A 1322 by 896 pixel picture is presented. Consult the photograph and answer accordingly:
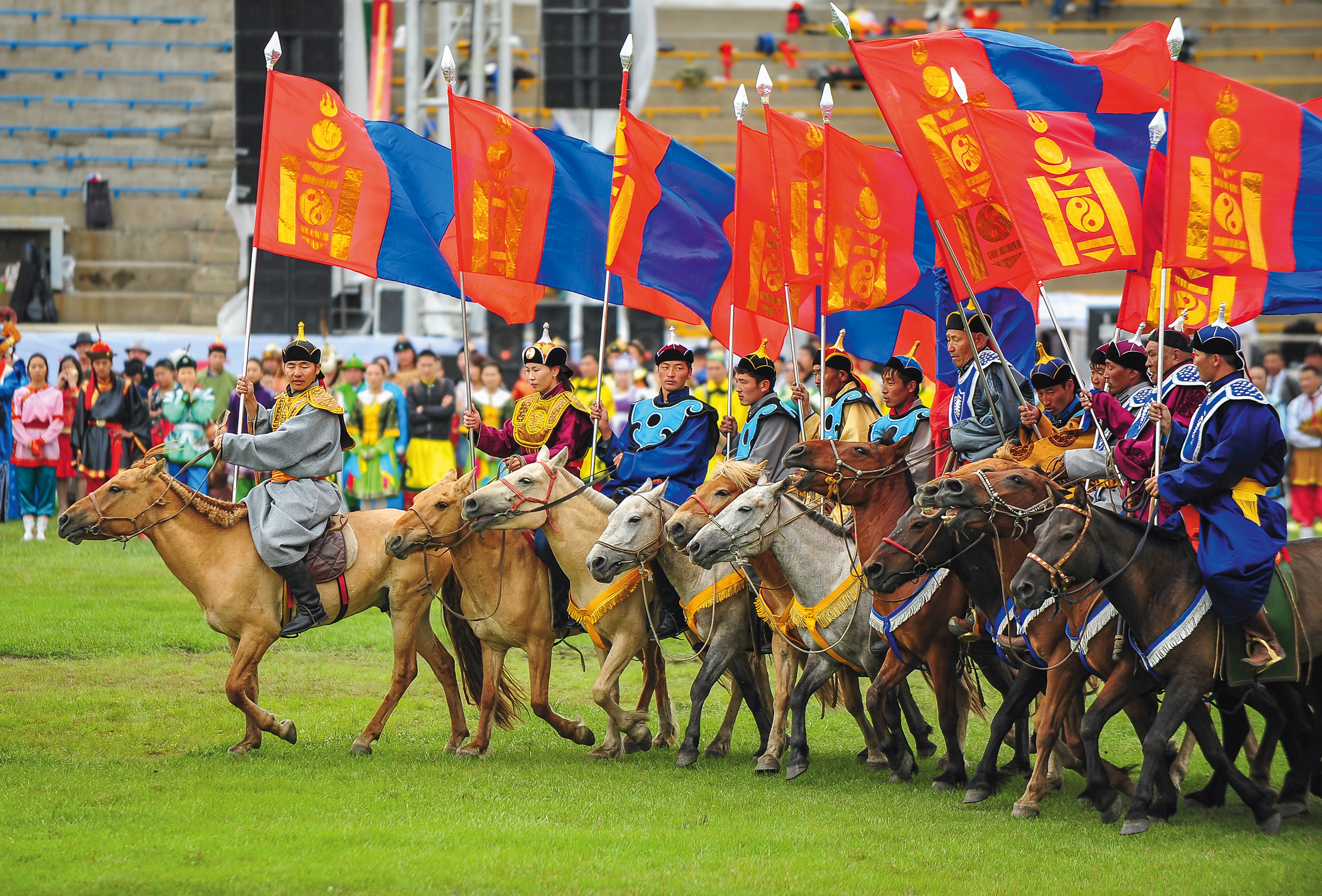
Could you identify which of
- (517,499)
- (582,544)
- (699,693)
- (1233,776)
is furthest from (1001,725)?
(517,499)

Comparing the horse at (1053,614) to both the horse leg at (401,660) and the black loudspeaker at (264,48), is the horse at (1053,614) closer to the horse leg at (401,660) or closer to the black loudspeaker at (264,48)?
the horse leg at (401,660)

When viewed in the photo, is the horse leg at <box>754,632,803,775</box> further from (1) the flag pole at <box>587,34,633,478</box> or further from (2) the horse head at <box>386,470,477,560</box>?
(2) the horse head at <box>386,470,477,560</box>

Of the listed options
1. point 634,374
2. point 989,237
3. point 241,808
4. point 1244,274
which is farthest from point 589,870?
point 634,374

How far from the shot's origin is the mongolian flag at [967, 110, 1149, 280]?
9430 mm

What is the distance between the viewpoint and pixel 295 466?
33.0 feet

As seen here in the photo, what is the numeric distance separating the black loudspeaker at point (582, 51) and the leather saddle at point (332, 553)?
1535 cm

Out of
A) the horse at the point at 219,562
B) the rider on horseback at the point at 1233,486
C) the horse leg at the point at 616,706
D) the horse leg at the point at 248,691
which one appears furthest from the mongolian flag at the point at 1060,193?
the horse leg at the point at 248,691

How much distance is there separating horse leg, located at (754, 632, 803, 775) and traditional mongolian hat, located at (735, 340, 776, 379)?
191cm

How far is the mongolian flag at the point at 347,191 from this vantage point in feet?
35.3

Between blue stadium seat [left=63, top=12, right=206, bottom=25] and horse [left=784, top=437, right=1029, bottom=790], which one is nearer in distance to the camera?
horse [left=784, top=437, right=1029, bottom=790]

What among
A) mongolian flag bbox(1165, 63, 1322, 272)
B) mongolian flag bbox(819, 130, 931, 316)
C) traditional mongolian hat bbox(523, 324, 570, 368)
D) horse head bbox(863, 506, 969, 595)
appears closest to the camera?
horse head bbox(863, 506, 969, 595)

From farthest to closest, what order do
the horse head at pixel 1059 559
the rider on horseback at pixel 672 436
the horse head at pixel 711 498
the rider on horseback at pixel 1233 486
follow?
the rider on horseback at pixel 672 436
the horse head at pixel 711 498
the rider on horseback at pixel 1233 486
the horse head at pixel 1059 559

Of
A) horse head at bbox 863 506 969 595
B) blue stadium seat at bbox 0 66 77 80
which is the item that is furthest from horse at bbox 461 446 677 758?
blue stadium seat at bbox 0 66 77 80

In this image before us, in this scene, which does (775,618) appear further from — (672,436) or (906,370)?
(906,370)
